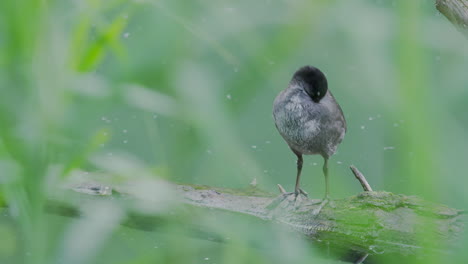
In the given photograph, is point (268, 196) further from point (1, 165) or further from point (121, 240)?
point (1, 165)

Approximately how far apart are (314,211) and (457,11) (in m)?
0.89

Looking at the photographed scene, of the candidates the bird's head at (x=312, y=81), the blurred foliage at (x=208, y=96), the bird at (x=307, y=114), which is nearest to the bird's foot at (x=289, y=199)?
the bird at (x=307, y=114)

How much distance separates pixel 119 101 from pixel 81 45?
0.51 ft

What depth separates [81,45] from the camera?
908 mm

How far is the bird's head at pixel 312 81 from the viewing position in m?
1.41

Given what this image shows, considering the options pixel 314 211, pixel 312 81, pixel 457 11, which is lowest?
pixel 314 211

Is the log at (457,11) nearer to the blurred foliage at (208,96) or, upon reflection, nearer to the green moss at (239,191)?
the blurred foliage at (208,96)

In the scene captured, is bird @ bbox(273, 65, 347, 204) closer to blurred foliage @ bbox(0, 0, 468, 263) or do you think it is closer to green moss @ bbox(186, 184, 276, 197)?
green moss @ bbox(186, 184, 276, 197)

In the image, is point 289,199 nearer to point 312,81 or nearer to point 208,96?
point 312,81

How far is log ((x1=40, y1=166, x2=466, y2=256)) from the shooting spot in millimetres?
1199

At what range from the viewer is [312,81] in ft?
4.70

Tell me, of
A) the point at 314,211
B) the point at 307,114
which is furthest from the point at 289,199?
the point at 307,114

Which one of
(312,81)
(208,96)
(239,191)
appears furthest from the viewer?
(239,191)

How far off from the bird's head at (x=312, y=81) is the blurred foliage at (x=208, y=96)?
52 cm
